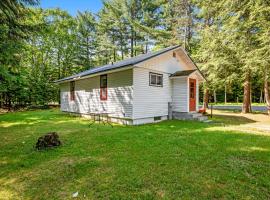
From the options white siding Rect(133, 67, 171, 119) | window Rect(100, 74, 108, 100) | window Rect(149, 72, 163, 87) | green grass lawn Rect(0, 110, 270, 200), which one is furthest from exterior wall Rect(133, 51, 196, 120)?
green grass lawn Rect(0, 110, 270, 200)

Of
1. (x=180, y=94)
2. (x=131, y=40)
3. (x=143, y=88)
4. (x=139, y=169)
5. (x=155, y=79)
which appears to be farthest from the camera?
(x=131, y=40)

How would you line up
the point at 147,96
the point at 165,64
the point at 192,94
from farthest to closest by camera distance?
the point at 192,94 → the point at 165,64 → the point at 147,96

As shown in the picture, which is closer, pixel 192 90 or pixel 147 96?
pixel 147 96

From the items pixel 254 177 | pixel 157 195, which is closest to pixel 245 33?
pixel 254 177

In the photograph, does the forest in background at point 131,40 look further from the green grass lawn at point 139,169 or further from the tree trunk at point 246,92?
the green grass lawn at point 139,169

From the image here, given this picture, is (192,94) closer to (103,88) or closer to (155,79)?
(155,79)

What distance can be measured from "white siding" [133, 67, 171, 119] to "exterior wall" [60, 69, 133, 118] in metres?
0.28

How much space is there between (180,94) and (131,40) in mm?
19215

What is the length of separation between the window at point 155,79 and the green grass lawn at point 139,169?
5.01 meters

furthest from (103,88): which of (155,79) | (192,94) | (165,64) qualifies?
(192,94)

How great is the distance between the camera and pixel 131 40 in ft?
97.3

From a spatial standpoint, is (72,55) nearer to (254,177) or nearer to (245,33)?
(245,33)

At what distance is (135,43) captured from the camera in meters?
29.4

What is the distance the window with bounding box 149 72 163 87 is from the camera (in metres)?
11.3
